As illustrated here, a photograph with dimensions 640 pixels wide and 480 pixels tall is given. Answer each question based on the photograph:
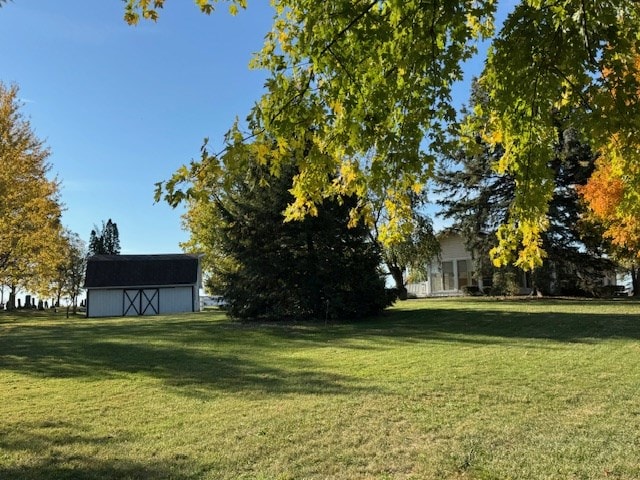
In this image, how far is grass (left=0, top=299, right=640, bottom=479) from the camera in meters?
5.33

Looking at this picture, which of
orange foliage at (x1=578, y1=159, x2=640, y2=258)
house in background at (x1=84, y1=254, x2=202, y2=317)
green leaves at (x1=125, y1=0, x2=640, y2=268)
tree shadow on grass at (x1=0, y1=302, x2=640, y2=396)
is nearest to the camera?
green leaves at (x1=125, y1=0, x2=640, y2=268)

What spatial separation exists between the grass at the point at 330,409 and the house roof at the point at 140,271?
2770 cm

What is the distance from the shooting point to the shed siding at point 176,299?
42344 millimetres

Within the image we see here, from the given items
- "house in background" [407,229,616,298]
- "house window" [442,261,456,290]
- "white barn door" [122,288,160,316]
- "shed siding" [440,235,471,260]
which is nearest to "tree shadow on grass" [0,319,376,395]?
"white barn door" [122,288,160,316]

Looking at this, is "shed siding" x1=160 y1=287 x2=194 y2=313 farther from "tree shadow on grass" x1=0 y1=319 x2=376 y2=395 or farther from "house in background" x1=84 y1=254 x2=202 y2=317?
"tree shadow on grass" x1=0 y1=319 x2=376 y2=395

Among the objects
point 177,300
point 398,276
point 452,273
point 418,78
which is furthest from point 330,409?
point 452,273

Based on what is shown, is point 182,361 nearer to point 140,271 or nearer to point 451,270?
point 140,271

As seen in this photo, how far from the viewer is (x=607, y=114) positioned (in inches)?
185

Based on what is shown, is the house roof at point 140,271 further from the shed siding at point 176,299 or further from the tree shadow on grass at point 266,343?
the tree shadow on grass at point 266,343

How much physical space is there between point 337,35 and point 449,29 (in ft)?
3.83

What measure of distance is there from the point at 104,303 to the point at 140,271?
350 cm

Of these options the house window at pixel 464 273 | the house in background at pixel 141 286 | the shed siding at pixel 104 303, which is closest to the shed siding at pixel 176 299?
the house in background at pixel 141 286

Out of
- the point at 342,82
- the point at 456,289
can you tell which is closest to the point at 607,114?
the point at 342,82

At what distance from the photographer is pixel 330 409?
743 cm
